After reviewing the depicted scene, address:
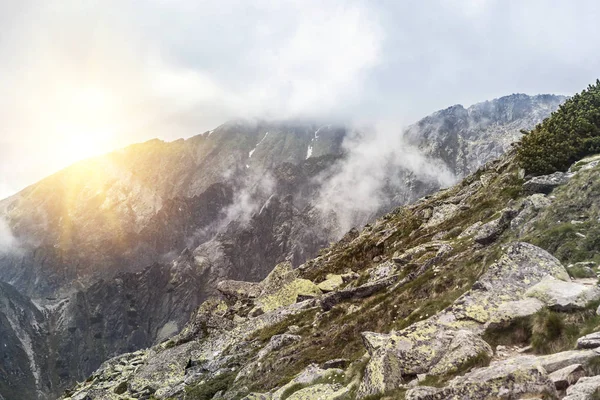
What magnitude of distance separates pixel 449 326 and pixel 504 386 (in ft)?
23.6

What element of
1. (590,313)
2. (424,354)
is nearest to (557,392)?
(590,313)

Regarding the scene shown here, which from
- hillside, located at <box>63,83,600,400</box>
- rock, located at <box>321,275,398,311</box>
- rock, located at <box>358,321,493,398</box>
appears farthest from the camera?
rock, located at <box>321,275,398,311</box>

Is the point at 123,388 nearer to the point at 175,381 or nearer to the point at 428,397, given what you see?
the point at 175,381

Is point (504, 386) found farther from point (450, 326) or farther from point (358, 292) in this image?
point (358, 292)

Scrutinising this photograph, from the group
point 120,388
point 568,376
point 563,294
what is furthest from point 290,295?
point 568,376

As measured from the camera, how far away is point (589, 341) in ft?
42.5

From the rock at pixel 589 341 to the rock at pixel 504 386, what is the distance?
6.43ft

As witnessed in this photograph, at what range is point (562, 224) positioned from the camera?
87.9 ft

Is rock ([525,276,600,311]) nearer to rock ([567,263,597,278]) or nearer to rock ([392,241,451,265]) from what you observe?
rock ([567,263,597,278])

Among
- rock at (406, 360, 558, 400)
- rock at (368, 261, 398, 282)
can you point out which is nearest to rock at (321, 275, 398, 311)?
rock at (368, 261, 398, 282)

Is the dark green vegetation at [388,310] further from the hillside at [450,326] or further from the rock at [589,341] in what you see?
the rock at [589,341]

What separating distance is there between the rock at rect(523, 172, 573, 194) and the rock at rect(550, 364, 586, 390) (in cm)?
3272

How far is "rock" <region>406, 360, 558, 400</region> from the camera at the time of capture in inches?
464

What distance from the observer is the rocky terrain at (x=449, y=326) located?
1446 centimetres
